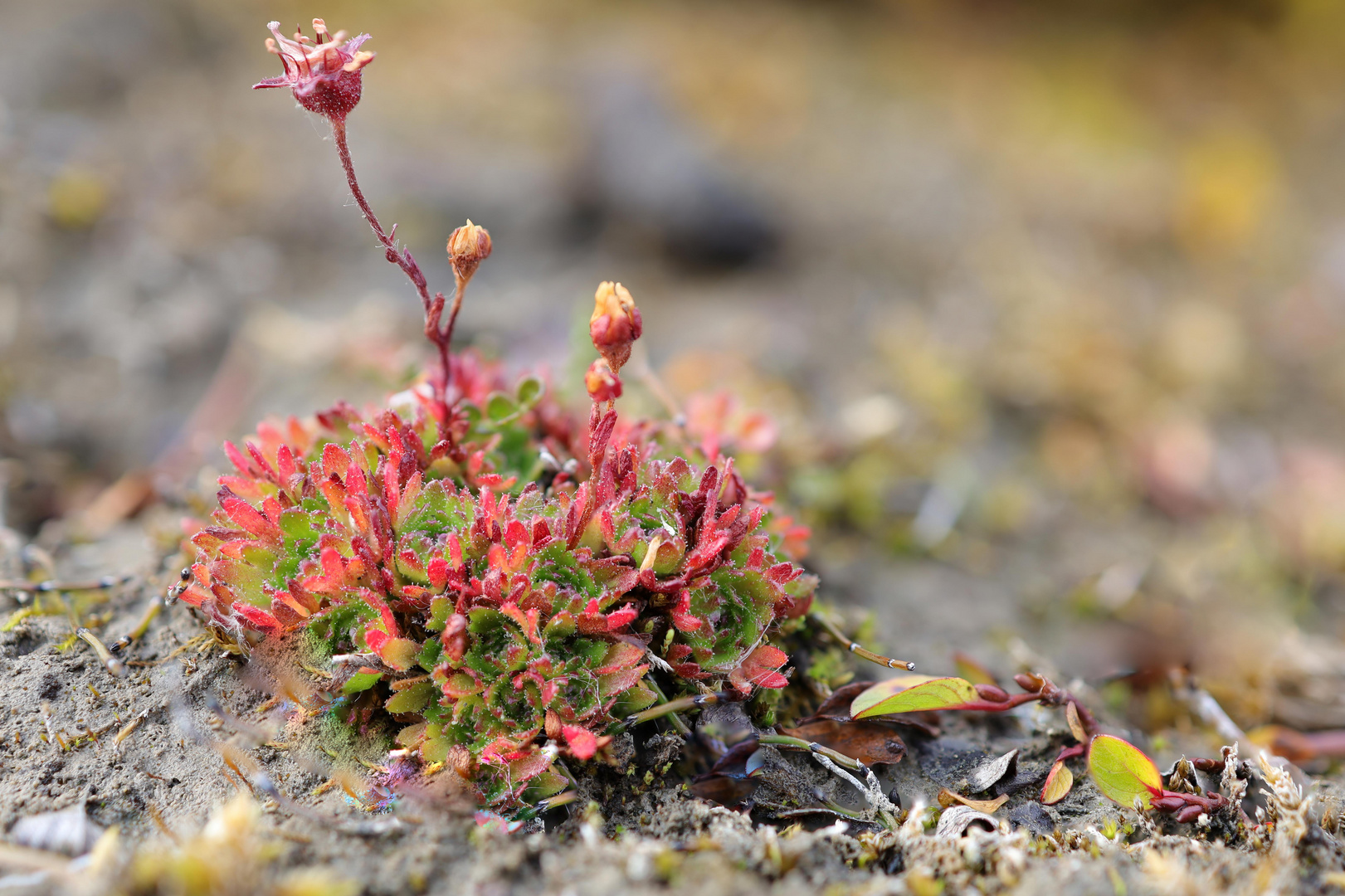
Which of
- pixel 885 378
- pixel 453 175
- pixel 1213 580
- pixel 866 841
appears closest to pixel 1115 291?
pixel 885 378

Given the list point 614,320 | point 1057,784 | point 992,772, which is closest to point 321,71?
point 614,320

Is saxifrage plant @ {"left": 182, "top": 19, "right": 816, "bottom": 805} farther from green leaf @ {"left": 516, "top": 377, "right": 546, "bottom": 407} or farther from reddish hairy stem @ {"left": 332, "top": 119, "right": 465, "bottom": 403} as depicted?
green leaf @ {"left": 516, "top": 377, "right": 546, "bottom": 407}

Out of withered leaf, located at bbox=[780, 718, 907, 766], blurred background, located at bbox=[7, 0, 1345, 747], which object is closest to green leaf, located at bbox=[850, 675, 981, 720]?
withered leaf, located at bbox=[780, 718, 907, 766]

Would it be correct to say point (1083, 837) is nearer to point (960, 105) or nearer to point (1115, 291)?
point (1115, 291)

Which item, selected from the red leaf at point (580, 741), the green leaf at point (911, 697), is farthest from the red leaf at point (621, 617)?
the green leaf at point (911, 697)

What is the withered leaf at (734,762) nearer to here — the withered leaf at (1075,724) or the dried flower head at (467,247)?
the withered leaf at (1075,724)

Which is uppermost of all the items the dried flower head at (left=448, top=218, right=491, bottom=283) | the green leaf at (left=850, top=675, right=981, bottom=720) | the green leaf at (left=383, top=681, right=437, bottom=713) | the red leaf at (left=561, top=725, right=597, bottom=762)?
the dried flower head at (left=448, top=218, right=491, bottom=283)
